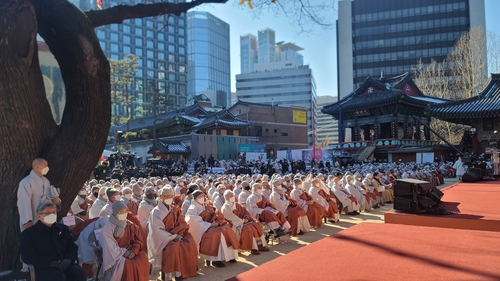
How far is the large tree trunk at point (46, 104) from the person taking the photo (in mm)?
4754

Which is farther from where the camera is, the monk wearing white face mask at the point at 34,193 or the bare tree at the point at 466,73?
the bare tree at the point at 466,73

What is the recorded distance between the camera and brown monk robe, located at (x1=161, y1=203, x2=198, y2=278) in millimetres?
5895

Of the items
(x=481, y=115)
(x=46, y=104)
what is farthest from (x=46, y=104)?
(x=481, y=115)

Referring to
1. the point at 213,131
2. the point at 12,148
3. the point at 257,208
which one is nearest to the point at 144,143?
the point at 213,131

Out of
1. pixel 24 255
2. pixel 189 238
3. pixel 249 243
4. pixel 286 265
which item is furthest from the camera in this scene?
pixel 249 243

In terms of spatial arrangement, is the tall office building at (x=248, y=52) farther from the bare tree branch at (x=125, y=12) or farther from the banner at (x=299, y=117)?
the bare tree branch at (x=125, y=12)

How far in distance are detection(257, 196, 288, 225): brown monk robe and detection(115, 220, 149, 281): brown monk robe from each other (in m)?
3.42

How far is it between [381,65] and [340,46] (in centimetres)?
749

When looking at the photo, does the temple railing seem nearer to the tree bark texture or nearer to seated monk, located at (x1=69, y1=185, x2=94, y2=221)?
seated monk, located at (x1=69, y1=185, x2=94, y2=221)

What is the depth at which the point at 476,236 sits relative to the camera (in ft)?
18.9

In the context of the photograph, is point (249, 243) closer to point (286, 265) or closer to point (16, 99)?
point (286, 265)

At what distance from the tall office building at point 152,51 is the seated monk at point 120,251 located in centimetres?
6726

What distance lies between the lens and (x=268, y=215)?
822cm

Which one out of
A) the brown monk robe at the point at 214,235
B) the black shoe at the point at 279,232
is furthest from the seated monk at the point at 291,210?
the brown monk robe at the point at 214,235
